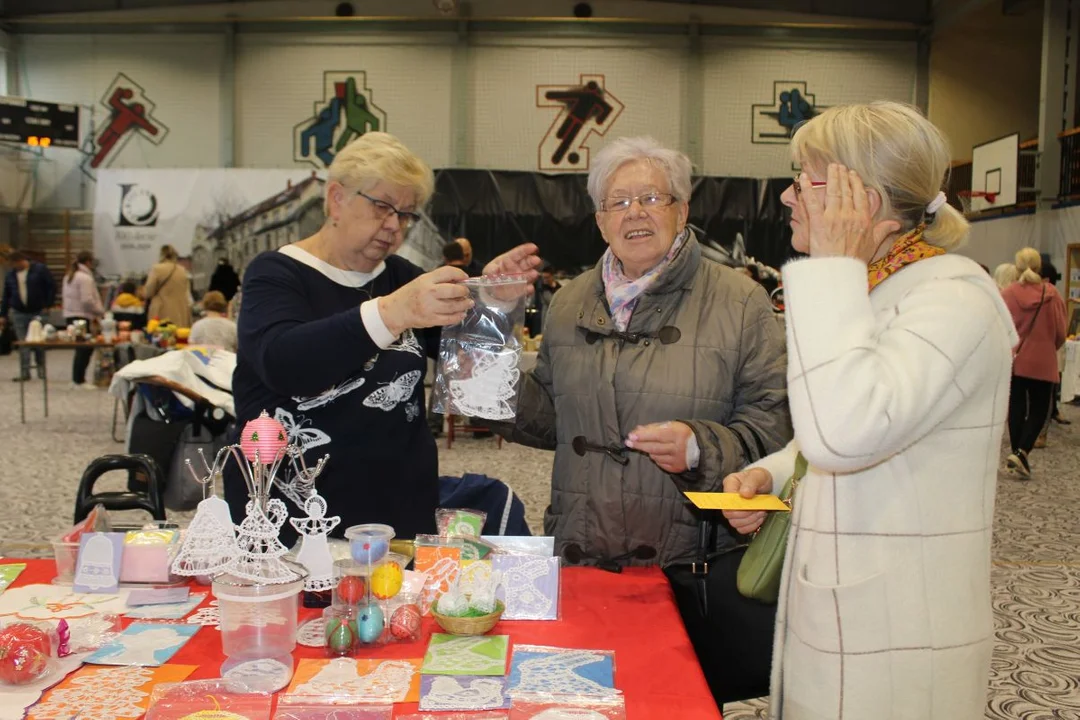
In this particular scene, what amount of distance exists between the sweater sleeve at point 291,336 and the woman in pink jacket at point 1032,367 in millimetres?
6007

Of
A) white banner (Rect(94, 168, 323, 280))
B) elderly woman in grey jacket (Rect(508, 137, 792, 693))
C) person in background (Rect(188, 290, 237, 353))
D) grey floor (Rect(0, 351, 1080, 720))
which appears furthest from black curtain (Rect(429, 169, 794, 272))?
elderly woman in grey jacket (Rect(508, 137, 792, 693))

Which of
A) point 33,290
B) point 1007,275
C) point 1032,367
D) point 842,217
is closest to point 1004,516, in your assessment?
point 1032,367

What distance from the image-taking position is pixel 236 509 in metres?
2.05

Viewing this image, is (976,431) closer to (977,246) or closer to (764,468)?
(764,468)

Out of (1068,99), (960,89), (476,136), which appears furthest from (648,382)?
(960,89)

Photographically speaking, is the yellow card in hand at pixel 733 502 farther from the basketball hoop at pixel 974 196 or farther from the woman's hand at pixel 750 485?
the basketball hoop at pixel 974 196

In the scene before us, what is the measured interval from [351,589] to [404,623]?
4.1 inches

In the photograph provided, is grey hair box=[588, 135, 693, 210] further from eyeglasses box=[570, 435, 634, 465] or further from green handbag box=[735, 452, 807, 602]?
green handbag box=[735, 452, 807, 602]

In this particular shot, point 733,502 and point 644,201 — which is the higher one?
point 644,201

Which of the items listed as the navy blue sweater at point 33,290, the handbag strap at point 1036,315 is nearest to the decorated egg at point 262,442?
the handbag strap at point 1036,315

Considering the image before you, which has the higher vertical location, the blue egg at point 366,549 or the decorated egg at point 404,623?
the blue egg at point 366,549

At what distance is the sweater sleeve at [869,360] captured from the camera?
3.99 ft

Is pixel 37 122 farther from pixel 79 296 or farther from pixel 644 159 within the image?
pixel 644 159

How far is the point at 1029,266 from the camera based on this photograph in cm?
735
